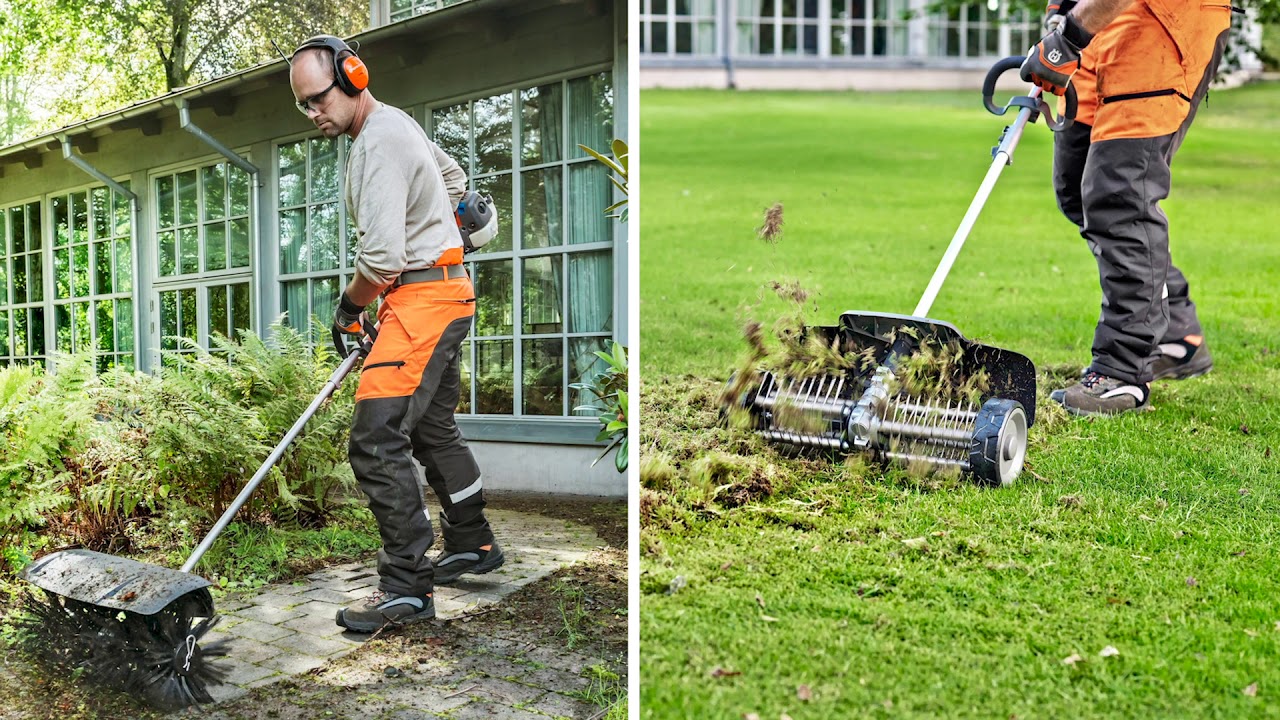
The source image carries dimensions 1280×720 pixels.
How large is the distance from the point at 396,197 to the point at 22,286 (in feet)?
2.81

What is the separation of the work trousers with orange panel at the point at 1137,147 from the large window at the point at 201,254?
3.14 m

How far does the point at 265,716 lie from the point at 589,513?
0.93m

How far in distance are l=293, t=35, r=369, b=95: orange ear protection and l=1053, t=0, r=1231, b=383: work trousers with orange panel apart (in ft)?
9.46

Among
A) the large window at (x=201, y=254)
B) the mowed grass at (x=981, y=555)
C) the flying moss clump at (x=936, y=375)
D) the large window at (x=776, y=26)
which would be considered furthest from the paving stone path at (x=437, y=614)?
the large window at (x=776, y=26)

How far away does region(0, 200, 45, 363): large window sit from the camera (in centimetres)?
243

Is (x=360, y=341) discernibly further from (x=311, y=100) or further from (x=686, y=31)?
(x=686, y=31)

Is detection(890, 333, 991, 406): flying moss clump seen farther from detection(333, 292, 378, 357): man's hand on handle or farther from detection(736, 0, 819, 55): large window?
detection(736, 0, 819, 55): large window

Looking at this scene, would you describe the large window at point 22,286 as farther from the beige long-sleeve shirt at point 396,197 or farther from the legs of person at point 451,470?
the legs of person at point 451,470

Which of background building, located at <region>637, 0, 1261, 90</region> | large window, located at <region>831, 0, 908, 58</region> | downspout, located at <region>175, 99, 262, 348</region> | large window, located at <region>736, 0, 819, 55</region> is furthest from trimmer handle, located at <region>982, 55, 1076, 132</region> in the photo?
large window, located at <region>831, 0, 908, 58</region>

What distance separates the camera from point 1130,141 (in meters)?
4.05

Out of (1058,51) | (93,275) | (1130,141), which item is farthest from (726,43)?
(93,275)

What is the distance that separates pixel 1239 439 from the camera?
388 centimetres

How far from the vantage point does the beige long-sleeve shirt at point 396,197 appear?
253 cm

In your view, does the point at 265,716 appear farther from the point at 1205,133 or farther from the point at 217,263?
the point at 1205,133
